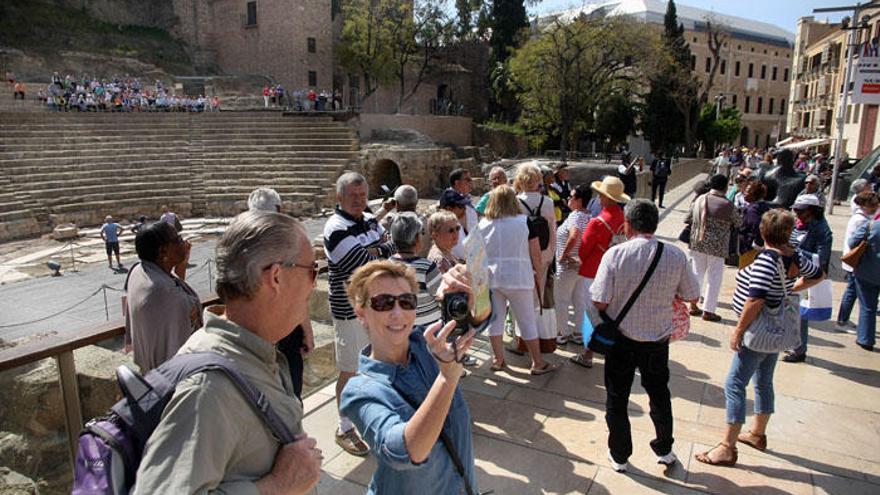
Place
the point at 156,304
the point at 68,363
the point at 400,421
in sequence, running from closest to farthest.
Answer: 1. the point at 400,421
2. the point at 156,304
3. the point at 68,363

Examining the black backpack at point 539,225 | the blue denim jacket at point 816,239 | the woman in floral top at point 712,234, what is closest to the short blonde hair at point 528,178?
the black backpack at point 539,225

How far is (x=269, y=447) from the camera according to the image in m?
1.40

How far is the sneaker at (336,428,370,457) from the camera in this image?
3.46m

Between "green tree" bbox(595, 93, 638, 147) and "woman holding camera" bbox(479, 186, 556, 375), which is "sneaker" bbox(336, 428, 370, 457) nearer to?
"woman holding camera" bbox(479, 186, 556, 375)

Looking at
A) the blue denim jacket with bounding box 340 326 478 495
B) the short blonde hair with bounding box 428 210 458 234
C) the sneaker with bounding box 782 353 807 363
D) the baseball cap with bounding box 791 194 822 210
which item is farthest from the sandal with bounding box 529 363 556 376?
the baseball cap with bounding box 791 194 822 210

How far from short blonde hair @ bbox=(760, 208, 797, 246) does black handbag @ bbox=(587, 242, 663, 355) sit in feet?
2.54

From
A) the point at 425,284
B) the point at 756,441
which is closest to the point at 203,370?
the point at 425,284

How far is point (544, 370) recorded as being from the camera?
4684mm

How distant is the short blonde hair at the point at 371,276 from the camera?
1.98m

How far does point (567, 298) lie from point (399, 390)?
3835 millimetres

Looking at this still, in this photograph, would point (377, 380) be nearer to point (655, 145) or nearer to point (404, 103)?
point (655, 145)

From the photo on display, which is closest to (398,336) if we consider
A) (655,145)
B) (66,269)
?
(66,269)

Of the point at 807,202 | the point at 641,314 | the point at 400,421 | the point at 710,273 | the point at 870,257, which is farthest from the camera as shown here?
the point at 710,273

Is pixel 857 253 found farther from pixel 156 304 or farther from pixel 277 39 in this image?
pixel 277 39
